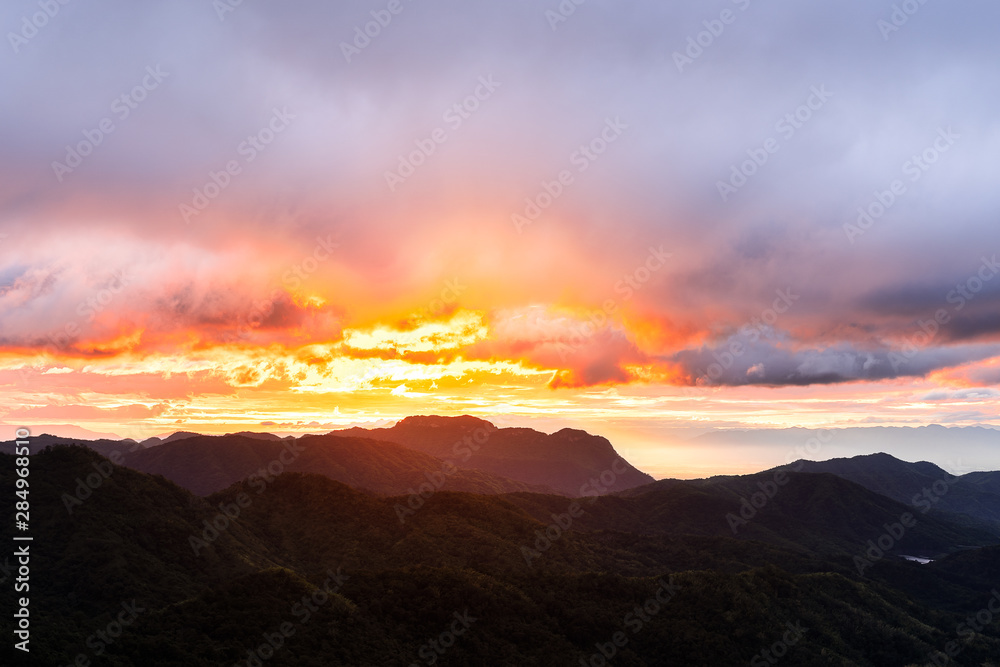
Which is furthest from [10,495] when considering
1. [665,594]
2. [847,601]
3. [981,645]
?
[981,645]

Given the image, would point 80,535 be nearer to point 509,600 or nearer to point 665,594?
point 509,600

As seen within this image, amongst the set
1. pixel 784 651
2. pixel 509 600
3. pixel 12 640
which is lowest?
pixel 784 651

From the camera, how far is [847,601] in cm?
9244

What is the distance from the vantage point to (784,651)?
73.3 m

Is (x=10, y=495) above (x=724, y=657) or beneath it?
above

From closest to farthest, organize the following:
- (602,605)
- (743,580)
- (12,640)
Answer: (12,640), (602,605), (743,580)

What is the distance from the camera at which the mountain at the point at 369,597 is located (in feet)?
189

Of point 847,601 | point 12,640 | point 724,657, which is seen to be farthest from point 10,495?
point 847,601

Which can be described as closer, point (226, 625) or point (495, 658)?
point (226, 625)

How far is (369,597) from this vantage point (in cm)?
7006

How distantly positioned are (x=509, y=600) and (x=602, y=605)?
43.1ft

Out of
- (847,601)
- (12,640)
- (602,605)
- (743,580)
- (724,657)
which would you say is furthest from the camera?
(847,601)

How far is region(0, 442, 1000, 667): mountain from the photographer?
189 ft

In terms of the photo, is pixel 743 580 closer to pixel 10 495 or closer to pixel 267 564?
pixel 267 564
